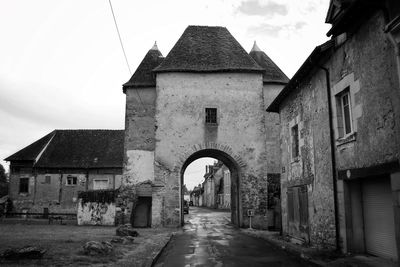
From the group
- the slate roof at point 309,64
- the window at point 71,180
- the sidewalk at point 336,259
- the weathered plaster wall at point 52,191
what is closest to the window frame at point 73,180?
the window at point 71,180

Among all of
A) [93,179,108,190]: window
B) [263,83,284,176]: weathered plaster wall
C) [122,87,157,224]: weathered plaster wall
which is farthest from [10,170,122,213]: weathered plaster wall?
[263,83,284,176]: weathered plaster wall

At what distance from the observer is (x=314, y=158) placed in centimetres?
1218

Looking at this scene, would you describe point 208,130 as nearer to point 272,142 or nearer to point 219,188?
point 272,142

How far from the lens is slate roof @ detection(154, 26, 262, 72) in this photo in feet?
74.5

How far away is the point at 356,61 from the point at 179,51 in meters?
16.4

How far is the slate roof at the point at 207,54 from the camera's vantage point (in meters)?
22.7

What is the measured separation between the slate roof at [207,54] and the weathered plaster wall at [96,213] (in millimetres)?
9324

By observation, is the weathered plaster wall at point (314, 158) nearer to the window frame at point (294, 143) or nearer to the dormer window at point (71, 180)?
the window frame at point (294, 143)

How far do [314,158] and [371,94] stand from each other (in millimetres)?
4190

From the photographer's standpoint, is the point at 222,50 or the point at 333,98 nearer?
the point at 333,98

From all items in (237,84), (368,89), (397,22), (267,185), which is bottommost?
(267,185)

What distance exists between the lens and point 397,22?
6.69 meters

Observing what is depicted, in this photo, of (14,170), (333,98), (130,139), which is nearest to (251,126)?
(130,139)

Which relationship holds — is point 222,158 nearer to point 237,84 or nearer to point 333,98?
point 237,84
